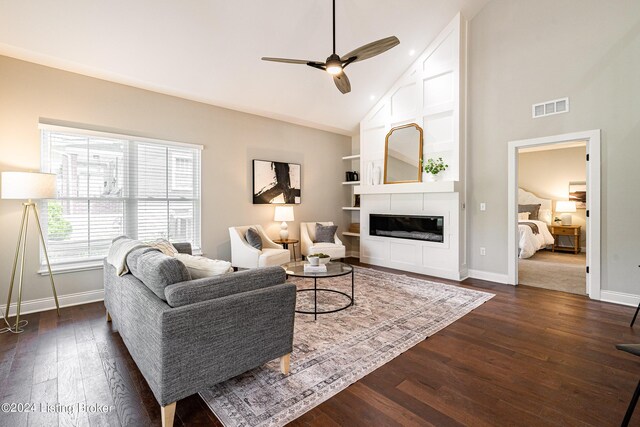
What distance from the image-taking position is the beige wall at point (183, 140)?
3.36 metres

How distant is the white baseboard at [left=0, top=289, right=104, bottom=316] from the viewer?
3.42m

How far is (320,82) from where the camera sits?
5.03 m

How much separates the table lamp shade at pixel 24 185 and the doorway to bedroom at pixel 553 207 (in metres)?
7.23

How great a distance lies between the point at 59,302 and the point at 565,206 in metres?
9.92

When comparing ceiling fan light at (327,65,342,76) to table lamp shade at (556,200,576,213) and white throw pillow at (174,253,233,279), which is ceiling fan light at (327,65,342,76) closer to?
white throw pillow at (174,253,233,279)

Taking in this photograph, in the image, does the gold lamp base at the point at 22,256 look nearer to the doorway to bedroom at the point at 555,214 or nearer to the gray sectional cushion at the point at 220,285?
the gray sectional cushion at the point at 220,285

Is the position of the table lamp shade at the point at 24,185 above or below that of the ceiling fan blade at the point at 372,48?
below

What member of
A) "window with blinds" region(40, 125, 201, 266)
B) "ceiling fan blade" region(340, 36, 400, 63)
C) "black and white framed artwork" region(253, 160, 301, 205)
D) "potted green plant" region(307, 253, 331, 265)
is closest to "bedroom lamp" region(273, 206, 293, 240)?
"black and white framed artwork" region(253, 160, 301, 205)

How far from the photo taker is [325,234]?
5.88m

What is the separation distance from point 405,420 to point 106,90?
187 inches

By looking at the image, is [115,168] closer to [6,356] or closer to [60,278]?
[60,278]

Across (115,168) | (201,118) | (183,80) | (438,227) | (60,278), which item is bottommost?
(60,278)

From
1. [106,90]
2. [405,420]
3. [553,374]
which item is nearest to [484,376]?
[553,374]

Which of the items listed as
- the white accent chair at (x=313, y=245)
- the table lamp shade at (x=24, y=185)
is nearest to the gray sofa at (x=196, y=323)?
the table lamp shade at (x=24, y=185)
